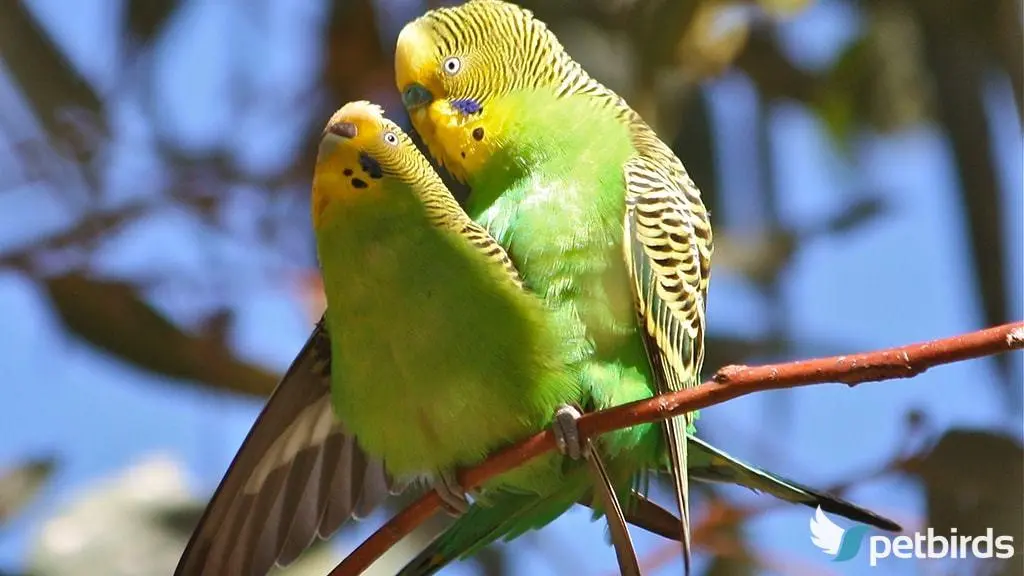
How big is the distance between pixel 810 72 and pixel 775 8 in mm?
353

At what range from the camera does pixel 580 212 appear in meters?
1.43

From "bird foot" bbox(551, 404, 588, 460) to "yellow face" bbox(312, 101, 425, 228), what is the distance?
32cm

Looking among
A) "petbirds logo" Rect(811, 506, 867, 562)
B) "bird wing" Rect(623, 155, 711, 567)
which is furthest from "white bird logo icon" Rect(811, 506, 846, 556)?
"bird wing" Rect(623, 155, 711, 567)

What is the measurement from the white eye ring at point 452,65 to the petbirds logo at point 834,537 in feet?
2.24

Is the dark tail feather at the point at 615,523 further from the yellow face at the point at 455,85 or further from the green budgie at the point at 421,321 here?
the yellow face at the point at 455,85

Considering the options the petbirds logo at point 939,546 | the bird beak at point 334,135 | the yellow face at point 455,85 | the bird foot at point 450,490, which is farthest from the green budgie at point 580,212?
the petbirds logo at point 939,546

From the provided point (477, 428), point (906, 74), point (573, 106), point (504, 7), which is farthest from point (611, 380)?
point (906, 74)

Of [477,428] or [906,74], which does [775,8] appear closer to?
[906,74]

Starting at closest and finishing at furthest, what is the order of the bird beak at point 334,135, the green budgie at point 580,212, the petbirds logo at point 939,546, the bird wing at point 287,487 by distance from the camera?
the bird beak at point 334,135 < the green budgie at point 580,212 < the bird wing at point 287,487 < the petbirds logo at point 939,546

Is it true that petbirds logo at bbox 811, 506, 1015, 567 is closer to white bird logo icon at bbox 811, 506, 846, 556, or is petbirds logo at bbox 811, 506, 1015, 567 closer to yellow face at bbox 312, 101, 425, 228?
white bird logo icon at bbox 811, 506, 846, 556

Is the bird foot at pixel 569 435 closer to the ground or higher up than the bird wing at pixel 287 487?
closer to the ground

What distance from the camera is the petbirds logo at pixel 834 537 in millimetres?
1401

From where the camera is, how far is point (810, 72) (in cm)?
308

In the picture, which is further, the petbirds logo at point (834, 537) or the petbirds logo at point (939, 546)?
the petbirds logo at point (939, 546)
